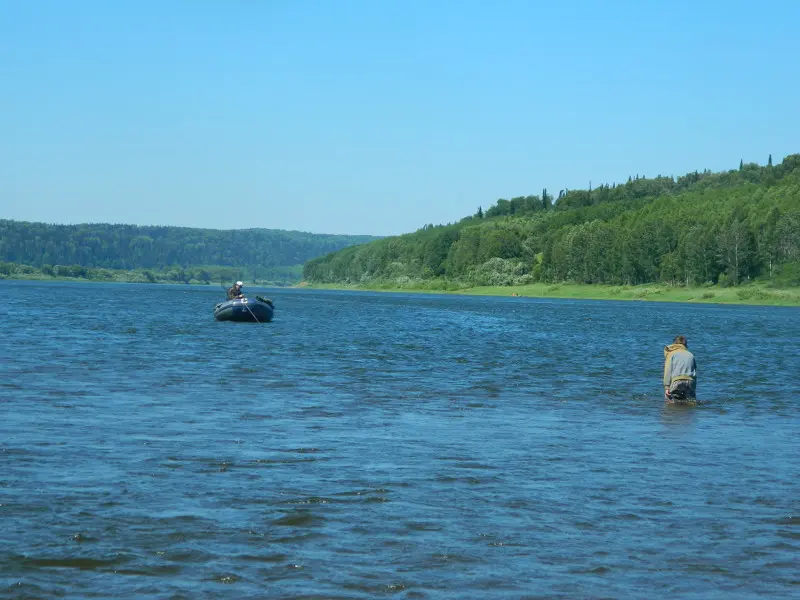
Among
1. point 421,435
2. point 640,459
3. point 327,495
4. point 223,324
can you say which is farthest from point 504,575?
point 223,324

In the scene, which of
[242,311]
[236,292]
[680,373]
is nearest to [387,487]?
[680,373]

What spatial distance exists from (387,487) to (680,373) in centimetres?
1477

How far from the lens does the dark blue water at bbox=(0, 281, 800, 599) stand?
38.6 ft

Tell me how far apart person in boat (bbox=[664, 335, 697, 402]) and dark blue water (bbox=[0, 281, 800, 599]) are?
2.34 feet

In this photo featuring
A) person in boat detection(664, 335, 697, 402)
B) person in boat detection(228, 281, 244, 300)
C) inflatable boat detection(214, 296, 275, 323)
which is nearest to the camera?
person in boat detection(664, 335, 697, 402)

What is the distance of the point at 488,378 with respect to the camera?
123ft

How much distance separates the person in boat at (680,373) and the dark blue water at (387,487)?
714mm

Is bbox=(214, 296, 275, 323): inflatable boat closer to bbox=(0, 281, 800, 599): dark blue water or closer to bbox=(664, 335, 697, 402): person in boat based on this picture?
bbox=(0, 281, 800, 599): dark blue water

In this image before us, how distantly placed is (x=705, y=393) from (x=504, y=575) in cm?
2345

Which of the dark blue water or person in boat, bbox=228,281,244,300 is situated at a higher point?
person in boat, bbox=228,281,244,300

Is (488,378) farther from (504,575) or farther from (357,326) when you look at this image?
(357,326)

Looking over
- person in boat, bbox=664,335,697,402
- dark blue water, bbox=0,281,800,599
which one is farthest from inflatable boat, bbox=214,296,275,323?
person in boat, bbox=664,335,697,402

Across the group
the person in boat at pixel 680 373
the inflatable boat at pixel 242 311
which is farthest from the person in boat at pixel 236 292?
the person in boat at pixel 680 373

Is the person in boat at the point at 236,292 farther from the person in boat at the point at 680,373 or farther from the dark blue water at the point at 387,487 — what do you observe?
the person in boat at the point at 680,373
